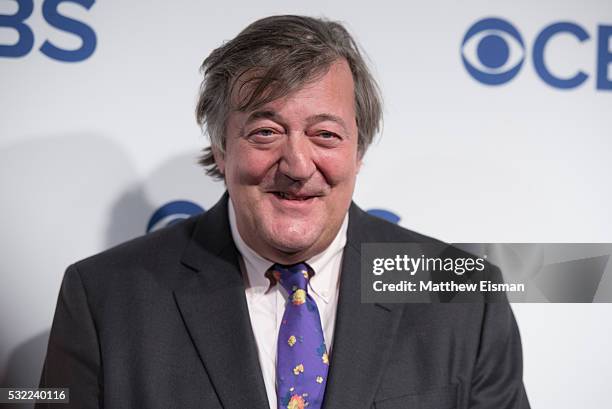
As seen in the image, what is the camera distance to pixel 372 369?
128 centimetres

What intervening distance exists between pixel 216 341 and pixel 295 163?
1.16 feet

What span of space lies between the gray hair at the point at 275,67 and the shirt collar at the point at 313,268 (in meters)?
0.20

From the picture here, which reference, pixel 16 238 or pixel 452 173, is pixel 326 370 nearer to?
pixel 452 173

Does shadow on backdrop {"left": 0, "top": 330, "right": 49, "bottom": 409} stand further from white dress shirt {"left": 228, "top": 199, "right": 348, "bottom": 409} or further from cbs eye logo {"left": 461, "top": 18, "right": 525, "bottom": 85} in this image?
cbs eye logo {"left": 461, "top": 18, "right": 525, "bottom": 85}

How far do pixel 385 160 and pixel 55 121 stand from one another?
79cm

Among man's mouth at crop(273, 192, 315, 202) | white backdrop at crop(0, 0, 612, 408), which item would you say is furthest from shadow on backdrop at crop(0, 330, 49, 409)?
man's mouth at crop(273, 192, 315, 202)

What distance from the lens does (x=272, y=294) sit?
1.35 meters

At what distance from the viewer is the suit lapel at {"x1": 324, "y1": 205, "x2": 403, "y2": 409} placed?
125 centimetres

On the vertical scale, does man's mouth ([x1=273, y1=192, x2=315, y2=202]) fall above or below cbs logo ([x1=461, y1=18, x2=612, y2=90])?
below

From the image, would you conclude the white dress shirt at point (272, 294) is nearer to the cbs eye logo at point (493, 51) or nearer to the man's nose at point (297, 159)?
the man's nose at point (297, 159)

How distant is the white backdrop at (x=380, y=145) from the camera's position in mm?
1627

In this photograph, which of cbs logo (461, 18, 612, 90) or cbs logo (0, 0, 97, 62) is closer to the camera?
cbs logo (0, 0, 97, 62)

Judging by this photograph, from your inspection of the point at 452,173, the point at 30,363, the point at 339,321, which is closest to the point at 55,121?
the point at 30,363

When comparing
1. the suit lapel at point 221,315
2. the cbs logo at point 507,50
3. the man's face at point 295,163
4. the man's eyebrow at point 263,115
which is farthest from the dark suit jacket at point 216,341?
the cbs logo at point 507,50
